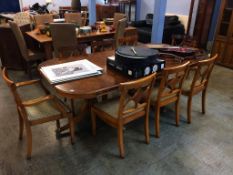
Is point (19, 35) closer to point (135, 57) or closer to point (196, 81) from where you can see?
point (135, 57)

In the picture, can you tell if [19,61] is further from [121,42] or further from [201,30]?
[201,30]

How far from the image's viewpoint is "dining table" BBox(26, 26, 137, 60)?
3254 millimetres

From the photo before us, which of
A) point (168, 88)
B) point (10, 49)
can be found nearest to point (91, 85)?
point (168, 88)

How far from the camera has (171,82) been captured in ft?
6.55

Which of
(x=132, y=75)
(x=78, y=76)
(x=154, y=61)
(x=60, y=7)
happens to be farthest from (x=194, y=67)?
(x=60, y=7)

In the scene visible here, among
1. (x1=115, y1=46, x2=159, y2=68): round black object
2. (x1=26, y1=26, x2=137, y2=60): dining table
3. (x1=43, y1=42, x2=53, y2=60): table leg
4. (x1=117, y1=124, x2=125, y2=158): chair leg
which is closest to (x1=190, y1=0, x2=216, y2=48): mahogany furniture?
(x1=26, y1=26, x2=137, y2=60): dining table

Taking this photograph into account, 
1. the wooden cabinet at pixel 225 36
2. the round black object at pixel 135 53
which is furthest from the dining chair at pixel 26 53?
the wooden cabinet at pixel 225 36

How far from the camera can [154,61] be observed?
182 centimetres

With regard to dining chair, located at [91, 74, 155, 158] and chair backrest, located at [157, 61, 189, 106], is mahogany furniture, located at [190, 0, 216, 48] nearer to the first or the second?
chair backrest, located at [157, 61, 189, 106]

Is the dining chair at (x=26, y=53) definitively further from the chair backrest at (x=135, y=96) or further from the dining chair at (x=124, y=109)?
the chair backrest at (x=135, y=96)

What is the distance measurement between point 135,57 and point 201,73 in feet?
3.38

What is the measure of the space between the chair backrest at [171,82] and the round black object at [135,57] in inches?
6.9

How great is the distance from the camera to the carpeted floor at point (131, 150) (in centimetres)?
181

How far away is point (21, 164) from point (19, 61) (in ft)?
8.27
